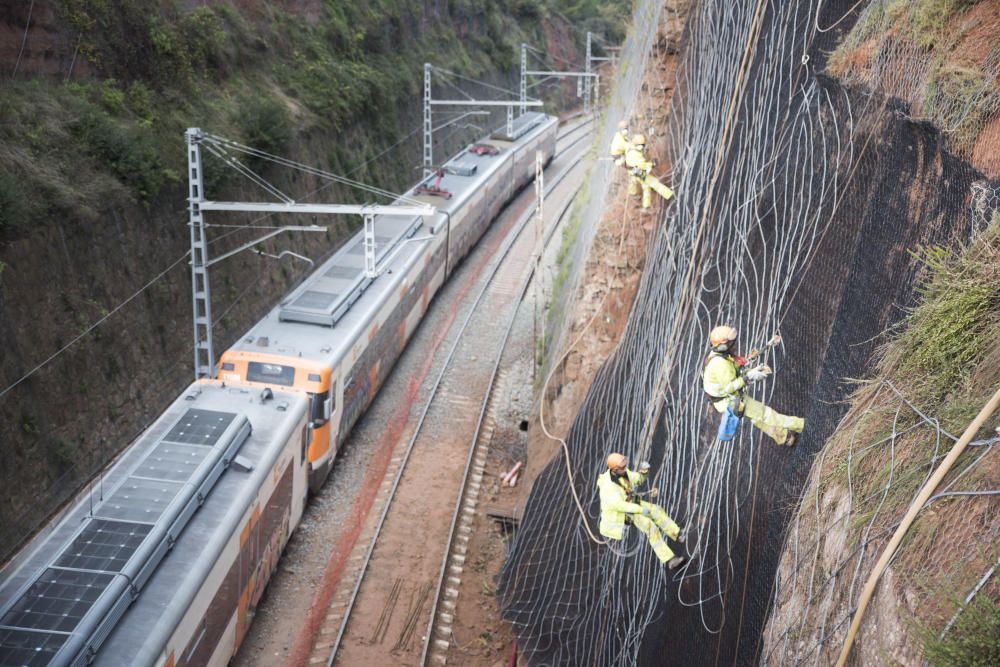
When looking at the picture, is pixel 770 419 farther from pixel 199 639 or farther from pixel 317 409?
pixel 317 409

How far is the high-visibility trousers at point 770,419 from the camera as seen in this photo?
7195 mm

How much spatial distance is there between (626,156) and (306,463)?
6.92 metres

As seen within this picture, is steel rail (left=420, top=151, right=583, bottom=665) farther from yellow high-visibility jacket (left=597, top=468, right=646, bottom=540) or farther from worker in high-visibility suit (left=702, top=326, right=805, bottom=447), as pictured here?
worker in high-visibility suit (left=702, top=326, right=805, bottom=447)

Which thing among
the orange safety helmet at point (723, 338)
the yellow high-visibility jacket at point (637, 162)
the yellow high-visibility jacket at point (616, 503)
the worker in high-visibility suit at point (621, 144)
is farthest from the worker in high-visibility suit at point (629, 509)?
the worker in high-visibility suit at point (621, 144)

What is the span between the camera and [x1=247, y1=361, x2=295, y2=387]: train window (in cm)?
1441

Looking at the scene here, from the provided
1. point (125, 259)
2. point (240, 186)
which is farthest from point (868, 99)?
point (240, 186)

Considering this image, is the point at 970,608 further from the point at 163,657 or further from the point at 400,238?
the point at 400,238

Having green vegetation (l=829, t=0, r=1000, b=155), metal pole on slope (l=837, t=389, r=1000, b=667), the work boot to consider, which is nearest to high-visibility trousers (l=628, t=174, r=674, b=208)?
green vegetation (l=829, t=0, r=1000, b=155)

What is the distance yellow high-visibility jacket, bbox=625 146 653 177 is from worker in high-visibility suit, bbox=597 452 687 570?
19.6 feet

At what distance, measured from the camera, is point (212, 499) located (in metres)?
10.9

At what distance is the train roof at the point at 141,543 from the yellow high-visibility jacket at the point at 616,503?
4428 millimetres

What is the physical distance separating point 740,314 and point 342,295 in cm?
959

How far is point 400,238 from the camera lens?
68.8 ft

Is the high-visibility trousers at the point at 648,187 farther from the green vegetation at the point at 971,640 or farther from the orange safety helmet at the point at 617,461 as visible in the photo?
the green vegetation at the point at 971,640
